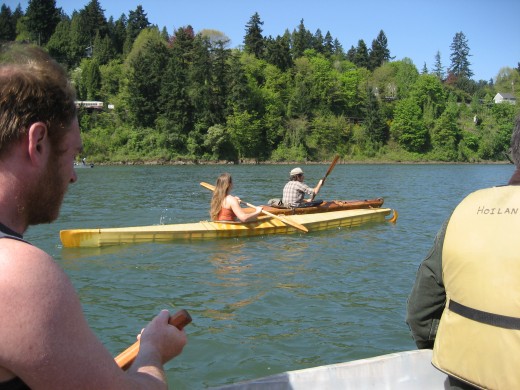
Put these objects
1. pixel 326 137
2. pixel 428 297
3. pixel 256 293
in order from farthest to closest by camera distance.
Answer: pixel 326 137, pixel 256 293, pixel 428 297

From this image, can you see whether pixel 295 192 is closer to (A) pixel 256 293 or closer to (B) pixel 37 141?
(A) pixel 256 293

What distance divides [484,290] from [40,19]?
9835 centimetres

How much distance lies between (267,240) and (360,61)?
91831mm

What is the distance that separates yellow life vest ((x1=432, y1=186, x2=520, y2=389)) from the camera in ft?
5.65

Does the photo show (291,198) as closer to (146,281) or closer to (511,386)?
(146,281)

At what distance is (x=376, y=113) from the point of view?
6775 centimetres

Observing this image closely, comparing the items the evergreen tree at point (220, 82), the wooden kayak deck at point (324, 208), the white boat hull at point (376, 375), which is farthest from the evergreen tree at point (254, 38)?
the white boat hull at point (376, 375)

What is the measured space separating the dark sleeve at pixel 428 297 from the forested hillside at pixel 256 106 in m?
50.6

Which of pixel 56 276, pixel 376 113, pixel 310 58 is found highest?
pixel 310 58

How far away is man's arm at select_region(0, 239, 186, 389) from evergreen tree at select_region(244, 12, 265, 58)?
7997cm

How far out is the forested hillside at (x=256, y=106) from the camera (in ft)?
188

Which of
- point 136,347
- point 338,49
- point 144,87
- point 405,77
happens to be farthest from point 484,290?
point 338,49

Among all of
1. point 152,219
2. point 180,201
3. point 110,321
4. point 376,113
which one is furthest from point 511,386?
point 376,113

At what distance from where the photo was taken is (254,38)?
79500 mm
